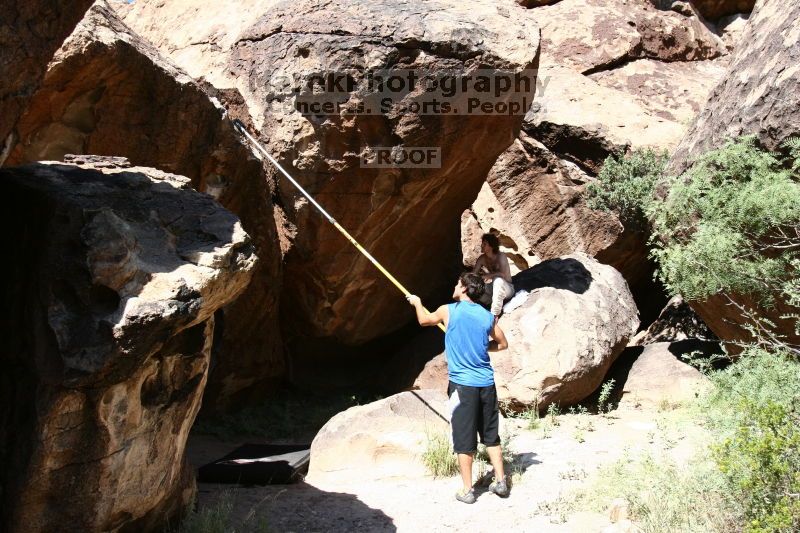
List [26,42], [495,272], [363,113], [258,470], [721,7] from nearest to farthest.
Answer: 1. [26,42]
2. [258,470]
3. [363,113]
4. [495,272]
5. [721,7]

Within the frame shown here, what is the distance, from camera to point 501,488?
474 cm

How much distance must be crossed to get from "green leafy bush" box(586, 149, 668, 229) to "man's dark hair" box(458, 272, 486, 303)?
13.3 ft

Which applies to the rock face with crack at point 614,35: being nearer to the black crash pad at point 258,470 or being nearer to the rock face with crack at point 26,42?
the black crash pad at point 258,470

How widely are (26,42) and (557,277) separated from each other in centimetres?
533

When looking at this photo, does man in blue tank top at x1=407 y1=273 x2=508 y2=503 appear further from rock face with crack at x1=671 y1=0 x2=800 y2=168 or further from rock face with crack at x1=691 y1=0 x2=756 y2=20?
rock face with crack at x1=691 y1=0 x2=756 y2=20

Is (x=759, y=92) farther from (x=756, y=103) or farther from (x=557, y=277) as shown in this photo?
(x=557, y=277)

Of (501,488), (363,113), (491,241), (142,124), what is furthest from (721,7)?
(501,488)

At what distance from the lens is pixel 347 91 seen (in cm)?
637

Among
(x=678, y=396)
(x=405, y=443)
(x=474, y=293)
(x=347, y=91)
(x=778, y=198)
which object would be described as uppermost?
(x=347, y=91)

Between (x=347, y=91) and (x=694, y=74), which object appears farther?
(x=694, y=74)

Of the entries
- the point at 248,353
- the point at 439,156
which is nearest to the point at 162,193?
the point at 439,156

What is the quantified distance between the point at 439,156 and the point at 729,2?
8.23 metres

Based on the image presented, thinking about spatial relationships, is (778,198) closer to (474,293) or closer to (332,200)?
(474,293)

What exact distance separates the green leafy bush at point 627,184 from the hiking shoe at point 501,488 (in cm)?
445
